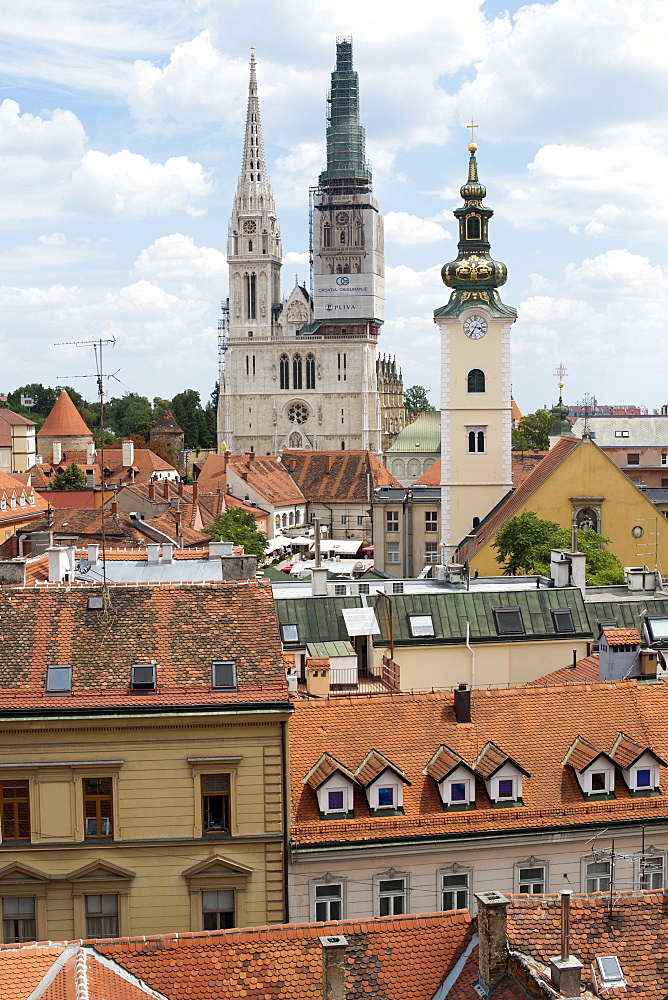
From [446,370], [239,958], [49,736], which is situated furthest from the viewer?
[446,370]

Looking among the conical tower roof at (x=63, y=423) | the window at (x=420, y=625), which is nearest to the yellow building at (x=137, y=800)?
the window at (x=420, y=625)

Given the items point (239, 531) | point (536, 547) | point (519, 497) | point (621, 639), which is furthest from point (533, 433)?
point (621, 639)

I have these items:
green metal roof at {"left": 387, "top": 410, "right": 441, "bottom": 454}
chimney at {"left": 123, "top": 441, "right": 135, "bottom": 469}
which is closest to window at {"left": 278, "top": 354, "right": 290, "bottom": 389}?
green metal roof at {"left": 387, "top": 410, "right": 441, "bottom": 454}

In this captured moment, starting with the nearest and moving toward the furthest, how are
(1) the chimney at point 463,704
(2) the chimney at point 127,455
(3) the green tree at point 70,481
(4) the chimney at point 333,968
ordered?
1. (4) the chimney at point 333,968
2. (1) the chimney at point 463,704
3. (3) the green tree at point 70,481
4. (2) the chimney at point 127,455

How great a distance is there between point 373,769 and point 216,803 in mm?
2988

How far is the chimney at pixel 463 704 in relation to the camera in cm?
2542

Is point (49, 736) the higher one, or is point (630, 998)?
point (49, 736)

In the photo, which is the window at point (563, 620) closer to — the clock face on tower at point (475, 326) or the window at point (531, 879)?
the window at point (531, 879)

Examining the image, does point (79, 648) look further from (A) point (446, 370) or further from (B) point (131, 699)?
(A) point (446, 370)

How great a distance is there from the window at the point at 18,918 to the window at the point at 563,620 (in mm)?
17558

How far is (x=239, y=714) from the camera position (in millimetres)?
22766

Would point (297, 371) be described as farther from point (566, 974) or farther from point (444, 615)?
point (566, 974)

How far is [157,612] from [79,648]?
1.65m

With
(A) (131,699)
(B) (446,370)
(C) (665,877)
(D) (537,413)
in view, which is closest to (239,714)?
(A) (131,699)
